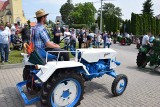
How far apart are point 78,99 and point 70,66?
2.61 ft

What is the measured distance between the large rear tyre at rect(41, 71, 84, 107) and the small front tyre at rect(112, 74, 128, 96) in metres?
1.25

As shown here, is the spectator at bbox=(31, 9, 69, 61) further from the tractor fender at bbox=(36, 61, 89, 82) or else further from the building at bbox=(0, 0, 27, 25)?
the building at bbox=(0, 0, 27, 25)

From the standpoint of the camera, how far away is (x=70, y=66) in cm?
456

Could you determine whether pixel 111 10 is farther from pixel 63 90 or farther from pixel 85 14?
pixel 63 90

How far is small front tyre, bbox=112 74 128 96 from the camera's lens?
5.65 m

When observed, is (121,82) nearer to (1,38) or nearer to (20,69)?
(20,69)

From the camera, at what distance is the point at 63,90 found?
459 cm

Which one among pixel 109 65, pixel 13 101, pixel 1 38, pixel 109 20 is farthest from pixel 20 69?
pixel 109 20

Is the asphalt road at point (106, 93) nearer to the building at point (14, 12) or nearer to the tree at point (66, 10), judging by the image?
the building at point (14, 12)

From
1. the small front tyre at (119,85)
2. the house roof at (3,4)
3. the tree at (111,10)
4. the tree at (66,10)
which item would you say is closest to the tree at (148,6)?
the tree at (111,10)

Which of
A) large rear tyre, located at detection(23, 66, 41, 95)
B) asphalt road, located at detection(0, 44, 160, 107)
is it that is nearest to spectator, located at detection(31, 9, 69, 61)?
large rear tyre, located at detection(23, 66, 41, 95)

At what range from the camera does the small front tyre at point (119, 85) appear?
5646 mm

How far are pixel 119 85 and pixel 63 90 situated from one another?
191 cm

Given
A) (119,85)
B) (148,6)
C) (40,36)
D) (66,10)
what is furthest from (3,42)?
(66,10)
